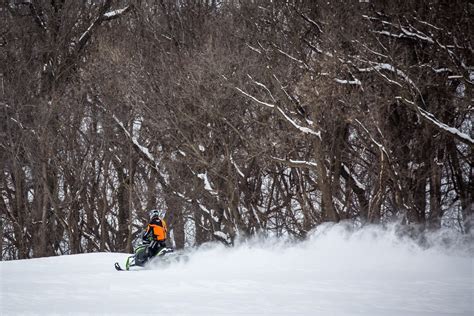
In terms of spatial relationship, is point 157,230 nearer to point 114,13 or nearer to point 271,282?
point 271,282

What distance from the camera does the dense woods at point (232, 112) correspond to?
68.4 ft

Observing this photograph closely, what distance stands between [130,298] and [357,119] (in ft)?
43.9

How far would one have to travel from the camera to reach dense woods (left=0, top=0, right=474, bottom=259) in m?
20.8

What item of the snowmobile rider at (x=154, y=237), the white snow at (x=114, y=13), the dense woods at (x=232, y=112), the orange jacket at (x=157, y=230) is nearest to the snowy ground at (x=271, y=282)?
the snowmobile rider at (x=154, y=237)

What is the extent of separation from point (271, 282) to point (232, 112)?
14.3m

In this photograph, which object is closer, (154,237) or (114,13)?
(154,237)

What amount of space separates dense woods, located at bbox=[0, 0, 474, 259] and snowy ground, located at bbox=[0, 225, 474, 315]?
5478 mm

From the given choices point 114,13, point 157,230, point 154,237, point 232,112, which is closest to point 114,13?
point 114,13

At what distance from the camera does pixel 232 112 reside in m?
25.2

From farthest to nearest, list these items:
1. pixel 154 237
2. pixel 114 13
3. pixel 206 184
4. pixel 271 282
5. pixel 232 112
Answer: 1. pixel 114 13
2. pixel 206 184
3. pixel 232 112
4. pixel 154 237
5. pixel 271 282

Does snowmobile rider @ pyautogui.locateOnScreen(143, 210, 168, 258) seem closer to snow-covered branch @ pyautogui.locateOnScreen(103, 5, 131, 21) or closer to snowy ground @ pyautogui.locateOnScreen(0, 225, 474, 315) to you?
snowy ground @ pyautogui.locateOnScreen(0, 225, 474, 315)

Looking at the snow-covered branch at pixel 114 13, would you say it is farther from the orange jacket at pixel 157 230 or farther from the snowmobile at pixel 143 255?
the snowmobile at pixel 143 255

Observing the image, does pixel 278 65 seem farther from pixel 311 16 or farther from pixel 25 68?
pixel 25 68

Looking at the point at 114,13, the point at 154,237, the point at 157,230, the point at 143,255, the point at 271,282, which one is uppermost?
the point at 114,13
